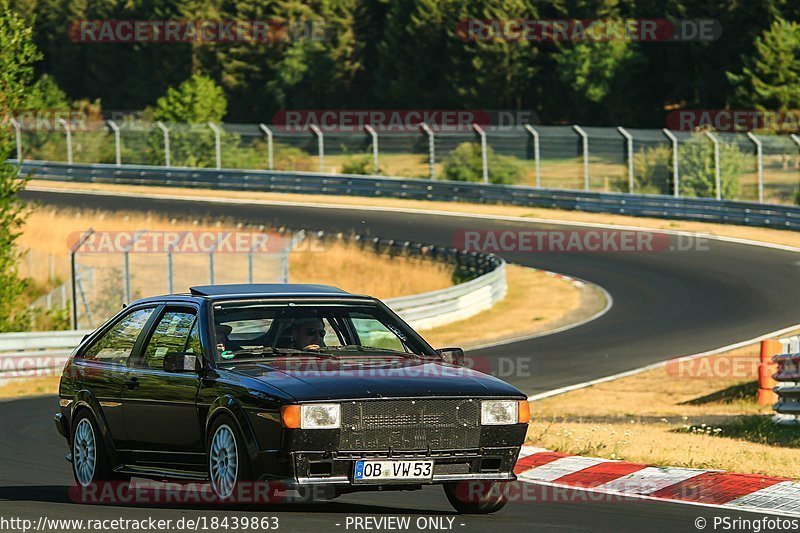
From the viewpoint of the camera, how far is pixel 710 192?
145 ft

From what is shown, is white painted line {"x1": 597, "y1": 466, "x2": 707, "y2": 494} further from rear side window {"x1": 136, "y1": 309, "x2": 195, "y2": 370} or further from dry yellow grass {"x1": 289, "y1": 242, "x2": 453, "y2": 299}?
dry yellow grass {"x1": 289, "y1": 242, "x2": 453, "y2": 299}

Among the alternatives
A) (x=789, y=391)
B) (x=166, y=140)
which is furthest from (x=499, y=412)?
(x=166, y=140)

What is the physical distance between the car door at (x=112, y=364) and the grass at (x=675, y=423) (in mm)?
4098

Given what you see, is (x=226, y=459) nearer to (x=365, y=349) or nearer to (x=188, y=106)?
(x=365, y=349)

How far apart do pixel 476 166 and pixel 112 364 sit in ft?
143

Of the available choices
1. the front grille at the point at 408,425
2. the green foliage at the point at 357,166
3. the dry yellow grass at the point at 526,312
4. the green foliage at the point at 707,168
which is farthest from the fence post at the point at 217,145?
the front grille at the point at 408,425

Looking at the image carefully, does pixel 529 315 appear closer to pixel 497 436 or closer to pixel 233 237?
pixel 233 237

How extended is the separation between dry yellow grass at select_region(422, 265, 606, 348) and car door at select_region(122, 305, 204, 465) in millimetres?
16314

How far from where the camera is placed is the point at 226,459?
8805mm

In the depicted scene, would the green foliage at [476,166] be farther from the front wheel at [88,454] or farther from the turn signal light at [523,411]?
the turn signal light at [523,411]

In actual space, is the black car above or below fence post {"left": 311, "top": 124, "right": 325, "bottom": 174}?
above

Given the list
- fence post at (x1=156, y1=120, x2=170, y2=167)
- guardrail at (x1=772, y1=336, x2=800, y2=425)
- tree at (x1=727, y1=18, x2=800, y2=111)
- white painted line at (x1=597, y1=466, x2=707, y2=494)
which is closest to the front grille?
white painted line at (x1=597, y1=466, x2=707, y2=494)

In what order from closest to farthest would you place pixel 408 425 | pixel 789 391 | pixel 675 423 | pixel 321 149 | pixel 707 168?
pixel 408 425, pixel 789 391, pixel 675 423, pixel 707 168, pixel 321 149

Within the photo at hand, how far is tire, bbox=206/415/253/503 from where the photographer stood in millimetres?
A: 8609
